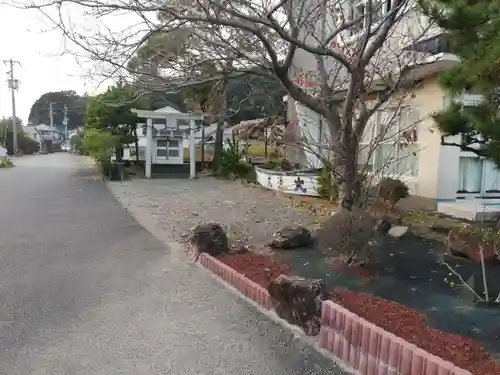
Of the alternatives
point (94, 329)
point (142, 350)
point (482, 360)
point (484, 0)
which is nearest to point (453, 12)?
point (484, 0)

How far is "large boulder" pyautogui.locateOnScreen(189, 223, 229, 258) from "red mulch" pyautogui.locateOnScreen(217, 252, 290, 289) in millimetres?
168

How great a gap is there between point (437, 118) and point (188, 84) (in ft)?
10.6

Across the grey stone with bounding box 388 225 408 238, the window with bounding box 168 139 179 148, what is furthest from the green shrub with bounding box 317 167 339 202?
the window with bounding box 168 139 179 148

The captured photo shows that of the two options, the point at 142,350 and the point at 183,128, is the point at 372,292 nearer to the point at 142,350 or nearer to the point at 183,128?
the point at 142,350

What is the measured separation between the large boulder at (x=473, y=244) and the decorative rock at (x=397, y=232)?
2.95ft

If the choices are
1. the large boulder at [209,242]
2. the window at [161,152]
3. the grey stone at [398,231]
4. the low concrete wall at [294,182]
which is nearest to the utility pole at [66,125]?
the window at [161,152]

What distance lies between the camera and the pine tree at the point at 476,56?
12.5ft

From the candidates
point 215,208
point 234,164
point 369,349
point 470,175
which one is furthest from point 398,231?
point 234,164

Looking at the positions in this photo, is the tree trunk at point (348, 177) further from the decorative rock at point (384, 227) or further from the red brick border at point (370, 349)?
the red brick border at point (370, 349)

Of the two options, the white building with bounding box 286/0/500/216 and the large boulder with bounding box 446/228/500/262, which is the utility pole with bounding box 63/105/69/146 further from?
the large boulder with bounding box 446/228/500/262

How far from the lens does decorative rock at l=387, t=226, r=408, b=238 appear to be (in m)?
6.57

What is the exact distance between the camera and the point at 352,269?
4.98m

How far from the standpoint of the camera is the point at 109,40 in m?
5.62

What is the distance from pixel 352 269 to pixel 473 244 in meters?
1.49
